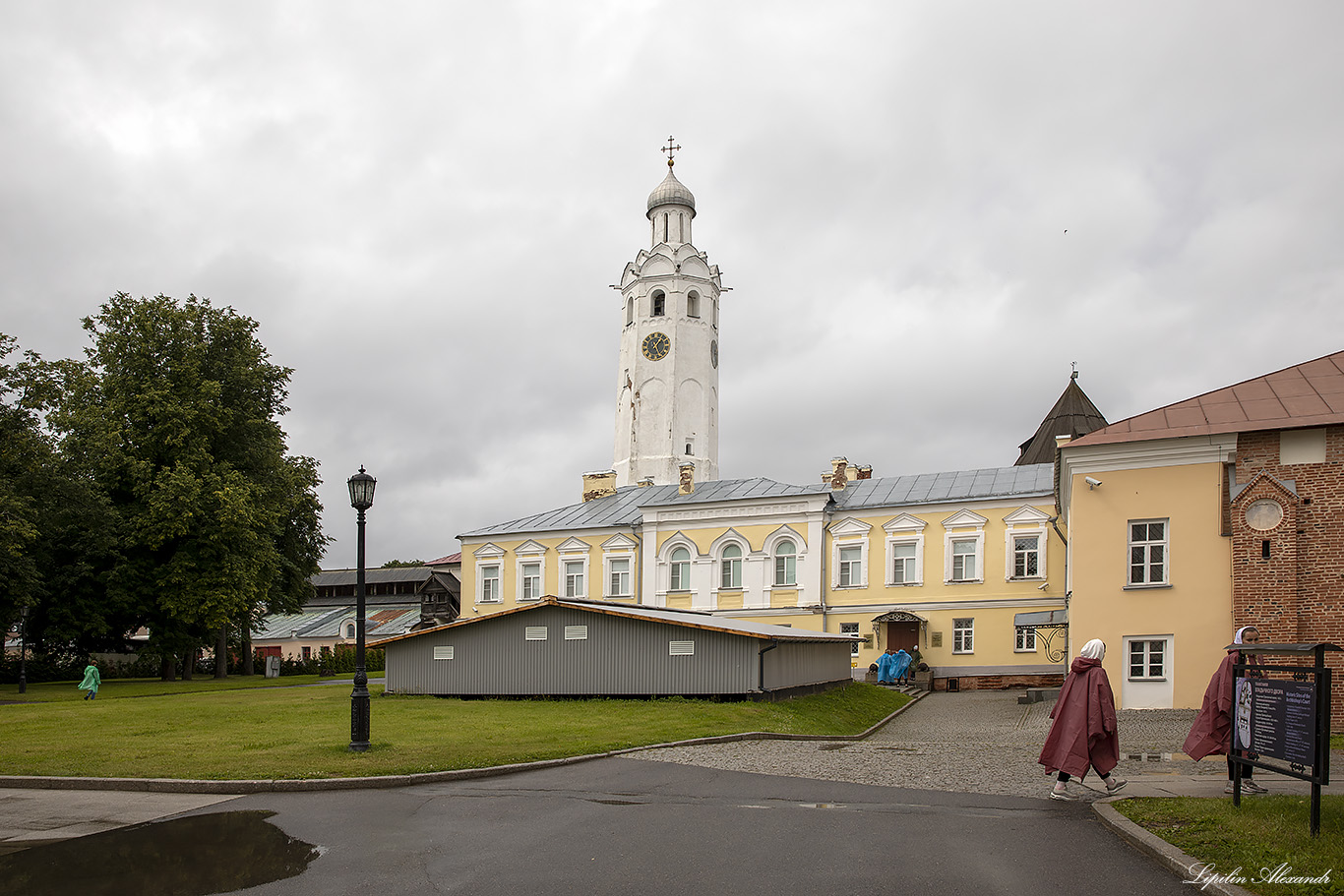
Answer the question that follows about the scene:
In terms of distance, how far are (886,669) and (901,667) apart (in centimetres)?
57

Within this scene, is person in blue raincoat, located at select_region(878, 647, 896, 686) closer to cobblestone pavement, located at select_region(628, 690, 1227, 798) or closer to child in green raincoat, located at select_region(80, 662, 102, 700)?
cobblestone pavement, located at select_region(628, 690, 1227, 798)

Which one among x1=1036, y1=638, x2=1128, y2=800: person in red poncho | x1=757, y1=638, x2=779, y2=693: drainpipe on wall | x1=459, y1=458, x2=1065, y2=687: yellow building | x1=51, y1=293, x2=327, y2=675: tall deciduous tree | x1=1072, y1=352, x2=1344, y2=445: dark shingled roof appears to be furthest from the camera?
x1=459, y1=458, x2=1065, y2=687: yellow building

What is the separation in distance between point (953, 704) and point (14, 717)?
24.4 metres

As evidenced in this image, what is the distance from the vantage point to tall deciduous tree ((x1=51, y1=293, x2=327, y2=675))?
3888 cm

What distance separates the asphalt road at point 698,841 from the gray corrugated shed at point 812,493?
104 ft

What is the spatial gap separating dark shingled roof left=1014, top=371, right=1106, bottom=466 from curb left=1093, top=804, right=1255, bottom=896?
51.1 meters

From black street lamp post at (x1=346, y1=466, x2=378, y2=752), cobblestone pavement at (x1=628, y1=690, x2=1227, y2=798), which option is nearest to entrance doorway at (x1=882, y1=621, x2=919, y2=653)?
cobblestone pavement at (x1=628, y1=690, x2=1227, y2=798)

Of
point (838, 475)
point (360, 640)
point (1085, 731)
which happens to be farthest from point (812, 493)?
point (1085, 731)

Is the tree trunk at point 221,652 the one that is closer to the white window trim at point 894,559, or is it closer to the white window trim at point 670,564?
the white window trim at point 670,564

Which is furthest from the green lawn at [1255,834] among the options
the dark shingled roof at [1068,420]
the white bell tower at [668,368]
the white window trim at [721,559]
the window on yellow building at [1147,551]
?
the white bell tower at [668,368]

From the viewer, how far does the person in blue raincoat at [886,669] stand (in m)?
39.1

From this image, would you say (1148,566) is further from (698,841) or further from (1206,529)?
(698,841)

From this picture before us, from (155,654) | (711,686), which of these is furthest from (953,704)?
(155,654)

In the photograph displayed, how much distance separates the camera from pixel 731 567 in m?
46.8
